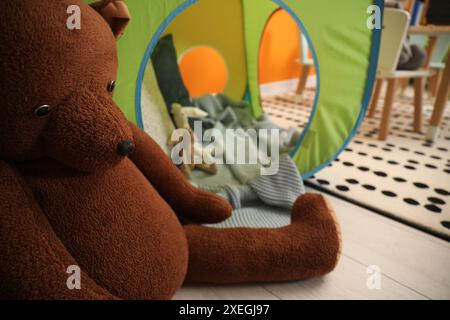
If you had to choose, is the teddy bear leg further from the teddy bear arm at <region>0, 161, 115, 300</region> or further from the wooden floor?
the teddy bear arm at <region>0, 161, 115, 300</region>

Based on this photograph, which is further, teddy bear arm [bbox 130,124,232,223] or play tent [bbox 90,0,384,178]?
play tent [bbox 90,0,384,178]

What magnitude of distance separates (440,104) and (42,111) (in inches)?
74.7

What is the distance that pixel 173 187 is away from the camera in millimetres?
659

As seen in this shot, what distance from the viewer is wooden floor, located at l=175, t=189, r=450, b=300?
0.67m

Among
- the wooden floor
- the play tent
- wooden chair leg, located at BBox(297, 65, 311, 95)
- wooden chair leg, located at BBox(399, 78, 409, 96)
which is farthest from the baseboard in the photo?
the wooden floor

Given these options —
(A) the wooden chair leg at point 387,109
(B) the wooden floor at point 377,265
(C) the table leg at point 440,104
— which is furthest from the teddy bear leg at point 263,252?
(C) the table leg at point 440,104

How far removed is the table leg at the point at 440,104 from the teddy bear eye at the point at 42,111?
185cm

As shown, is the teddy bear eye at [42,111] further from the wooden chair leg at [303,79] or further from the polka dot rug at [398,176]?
the wooden chair leg at [303,79]

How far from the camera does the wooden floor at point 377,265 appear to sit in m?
0.67

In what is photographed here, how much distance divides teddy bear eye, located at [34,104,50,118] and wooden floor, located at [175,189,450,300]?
0.43 meters

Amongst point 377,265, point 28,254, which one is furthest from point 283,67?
point 28,254

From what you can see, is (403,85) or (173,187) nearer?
(173,187)

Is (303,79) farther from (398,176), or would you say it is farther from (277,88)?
(398,176)

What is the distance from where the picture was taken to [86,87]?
1.40 ft
